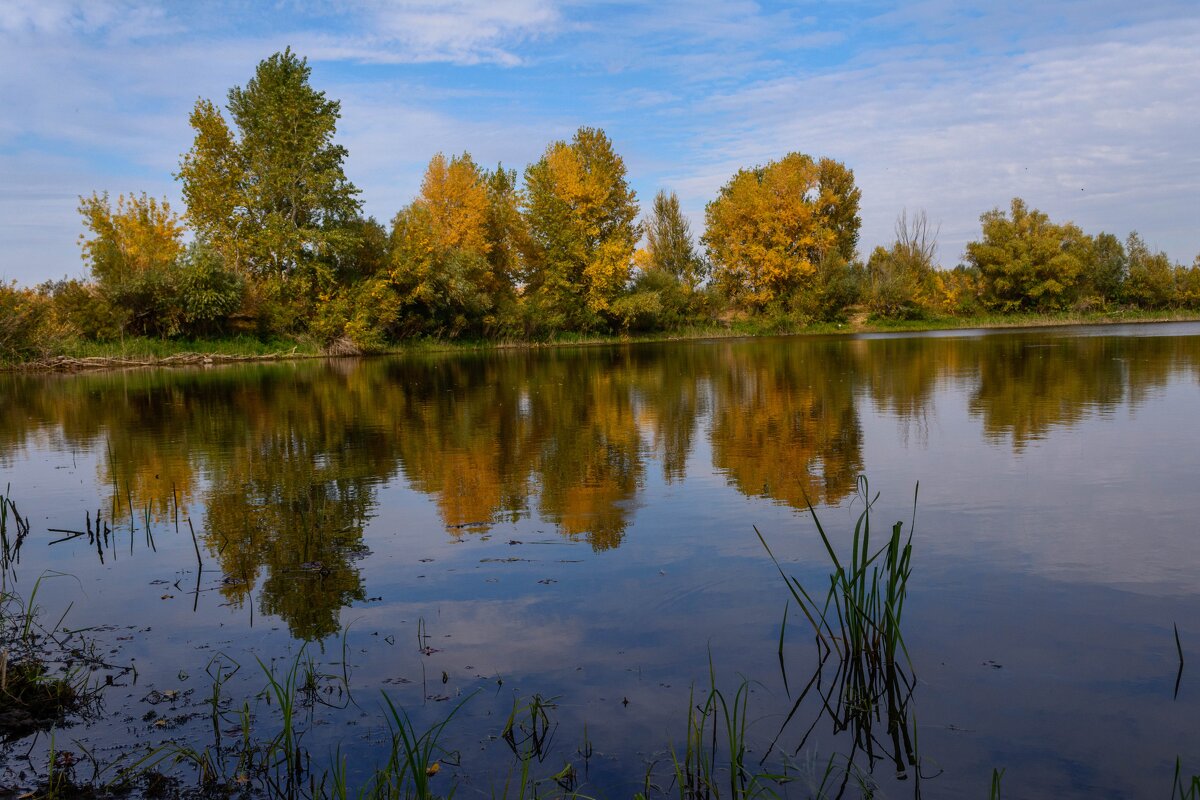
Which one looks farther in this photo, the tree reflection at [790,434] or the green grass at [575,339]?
the green grass at [575,339]

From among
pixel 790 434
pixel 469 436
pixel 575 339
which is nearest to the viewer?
pixel 790 434

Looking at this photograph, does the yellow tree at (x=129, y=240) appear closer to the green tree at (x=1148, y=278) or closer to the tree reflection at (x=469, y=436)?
the tree reflection at (x=469, y=436)

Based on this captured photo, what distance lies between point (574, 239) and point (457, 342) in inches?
429

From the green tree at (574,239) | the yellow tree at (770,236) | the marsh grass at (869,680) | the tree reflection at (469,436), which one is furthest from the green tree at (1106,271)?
the marsh grass at (869,680)

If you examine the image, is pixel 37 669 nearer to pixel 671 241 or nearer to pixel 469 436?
pixel 469 436

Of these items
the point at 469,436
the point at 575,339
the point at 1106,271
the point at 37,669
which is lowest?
the point at 37,669

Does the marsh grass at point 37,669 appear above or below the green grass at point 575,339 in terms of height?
below

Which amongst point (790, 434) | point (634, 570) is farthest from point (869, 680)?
point (790, 434)

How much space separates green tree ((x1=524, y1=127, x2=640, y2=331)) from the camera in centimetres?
5794

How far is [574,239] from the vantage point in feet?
191

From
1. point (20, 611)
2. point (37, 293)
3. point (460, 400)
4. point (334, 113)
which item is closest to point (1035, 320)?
point (334, 113)

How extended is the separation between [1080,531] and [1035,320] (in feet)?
237

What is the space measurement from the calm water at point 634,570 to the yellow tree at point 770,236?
51.9m

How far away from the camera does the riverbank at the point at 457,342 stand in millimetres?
40625
